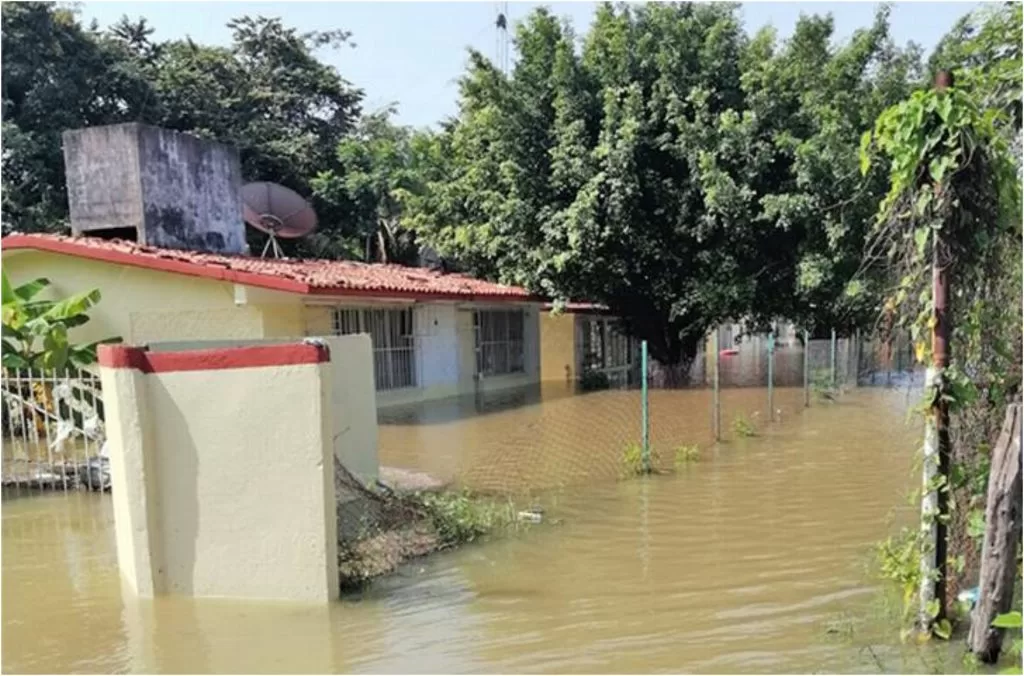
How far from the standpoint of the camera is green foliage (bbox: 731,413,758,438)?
44.9 feet

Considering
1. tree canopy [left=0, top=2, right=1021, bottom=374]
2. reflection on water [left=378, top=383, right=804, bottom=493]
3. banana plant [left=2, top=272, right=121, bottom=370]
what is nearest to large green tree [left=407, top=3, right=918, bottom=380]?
tree canopy [left=0, top=2, right=1021, bottom=374]

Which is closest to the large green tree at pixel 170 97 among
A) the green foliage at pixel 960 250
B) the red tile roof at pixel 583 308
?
the red tile roof at pixel 583 308

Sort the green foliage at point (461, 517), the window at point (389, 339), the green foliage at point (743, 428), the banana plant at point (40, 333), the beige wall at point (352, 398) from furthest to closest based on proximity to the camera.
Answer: the window at point (389, 339), the green foliage at point (743, 428), the banana plant at point (40, 333), the beige wall at point (352, 398), the green foliage at point (461, 517)

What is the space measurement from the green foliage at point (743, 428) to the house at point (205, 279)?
22.2 feet

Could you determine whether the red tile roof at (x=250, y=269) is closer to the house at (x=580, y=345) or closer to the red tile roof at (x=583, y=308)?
the red tile roof at (x=583, y=308)

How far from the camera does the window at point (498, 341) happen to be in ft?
71.1

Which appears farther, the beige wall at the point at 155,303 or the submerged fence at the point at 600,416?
the beige wall at the point at 155,303

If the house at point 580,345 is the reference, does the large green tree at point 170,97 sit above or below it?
above

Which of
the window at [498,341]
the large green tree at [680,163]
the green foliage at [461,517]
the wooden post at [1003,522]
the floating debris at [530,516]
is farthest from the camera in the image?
the window at [498,341]

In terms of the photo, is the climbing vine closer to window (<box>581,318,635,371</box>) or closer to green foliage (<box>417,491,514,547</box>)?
green foliage (<box>417,491,514,547</box>)

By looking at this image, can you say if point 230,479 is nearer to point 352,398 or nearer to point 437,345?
point 352,398

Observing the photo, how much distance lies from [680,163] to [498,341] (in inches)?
248

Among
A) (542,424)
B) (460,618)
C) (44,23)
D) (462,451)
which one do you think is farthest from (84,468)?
(44,23)

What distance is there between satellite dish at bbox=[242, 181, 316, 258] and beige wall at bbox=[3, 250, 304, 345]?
622 cm
